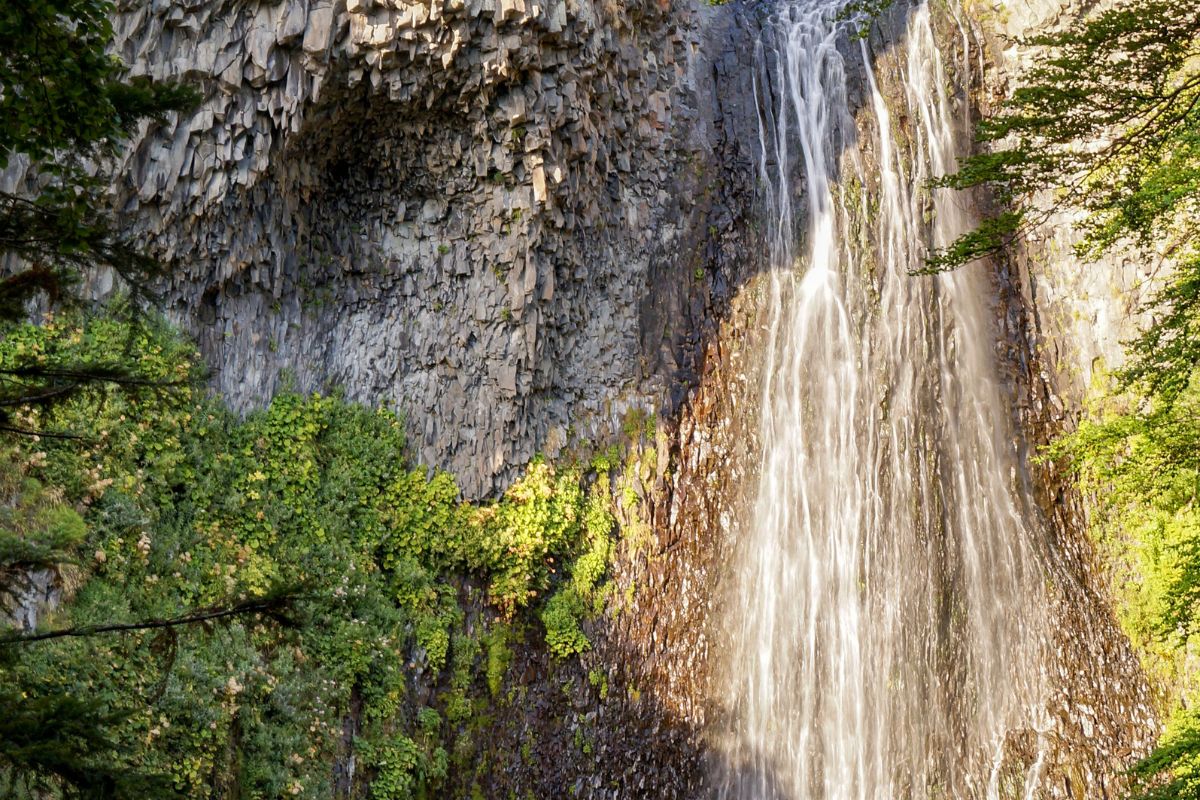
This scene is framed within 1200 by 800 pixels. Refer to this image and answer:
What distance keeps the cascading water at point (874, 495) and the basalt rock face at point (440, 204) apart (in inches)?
61.9

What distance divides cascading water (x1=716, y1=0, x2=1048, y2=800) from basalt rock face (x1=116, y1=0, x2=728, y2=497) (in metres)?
1.57

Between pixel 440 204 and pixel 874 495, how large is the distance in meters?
6.12

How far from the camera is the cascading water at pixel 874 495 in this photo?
11008 millimetres

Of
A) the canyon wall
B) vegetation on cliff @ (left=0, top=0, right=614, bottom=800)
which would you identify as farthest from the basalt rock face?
vegetation on cliff @ (left=0, top=0, right=614, bottom=800)

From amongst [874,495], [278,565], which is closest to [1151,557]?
[874,495]

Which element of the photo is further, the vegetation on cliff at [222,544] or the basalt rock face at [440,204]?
the basalt rock face at [440,204]

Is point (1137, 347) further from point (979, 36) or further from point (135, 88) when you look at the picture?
point (979, 36)

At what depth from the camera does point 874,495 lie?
1198 centimetres

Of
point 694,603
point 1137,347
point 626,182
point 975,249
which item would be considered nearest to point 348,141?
point 626,182

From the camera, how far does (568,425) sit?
1207 cm

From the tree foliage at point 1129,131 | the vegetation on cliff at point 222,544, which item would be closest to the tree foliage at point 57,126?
the vegetation on cliff at point 222,544

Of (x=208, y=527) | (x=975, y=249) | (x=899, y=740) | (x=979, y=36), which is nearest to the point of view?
(x=975, y=249)

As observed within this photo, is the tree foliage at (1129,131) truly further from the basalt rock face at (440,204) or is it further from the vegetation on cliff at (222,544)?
the basalt rock face at (440,204)

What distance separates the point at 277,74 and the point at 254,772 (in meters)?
6.54
